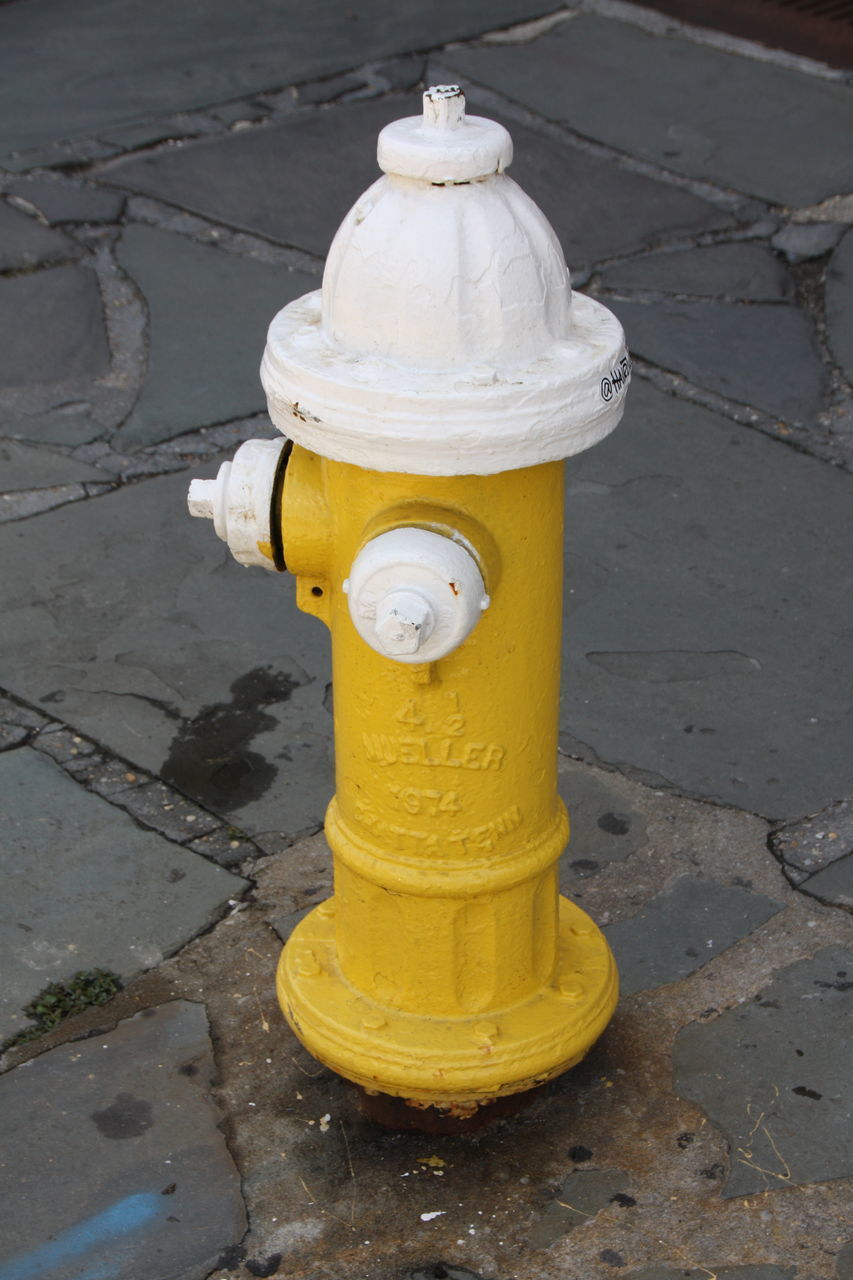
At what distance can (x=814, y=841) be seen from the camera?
303cm

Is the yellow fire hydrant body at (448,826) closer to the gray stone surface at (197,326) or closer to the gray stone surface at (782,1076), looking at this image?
the gray stone surface at (782,1076)

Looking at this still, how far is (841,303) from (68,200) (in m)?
2.63

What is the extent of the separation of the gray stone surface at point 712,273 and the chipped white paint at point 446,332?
10.4ft

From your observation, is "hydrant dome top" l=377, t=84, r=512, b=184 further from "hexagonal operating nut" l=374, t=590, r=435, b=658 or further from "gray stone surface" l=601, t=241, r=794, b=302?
"gray stone surface" l=601, t=241, r=794, b=302

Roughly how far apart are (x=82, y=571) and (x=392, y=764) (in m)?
1.93

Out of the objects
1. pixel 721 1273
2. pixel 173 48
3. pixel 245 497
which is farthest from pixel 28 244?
pixel 721 1273

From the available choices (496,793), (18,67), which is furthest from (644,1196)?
(18,67)

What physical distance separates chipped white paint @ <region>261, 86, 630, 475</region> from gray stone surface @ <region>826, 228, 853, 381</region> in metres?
2.87

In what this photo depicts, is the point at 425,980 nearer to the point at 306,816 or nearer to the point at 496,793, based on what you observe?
the point at 496,793

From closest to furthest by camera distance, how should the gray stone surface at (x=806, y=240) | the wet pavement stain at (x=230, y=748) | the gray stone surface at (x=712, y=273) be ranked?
1. the wet pavement stain at (x=230, y=748)
2. the gray stone surface at (x=712, y=273)
3. the gray stone surface at (x=806, y=240)

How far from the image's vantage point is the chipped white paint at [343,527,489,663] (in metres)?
1.89

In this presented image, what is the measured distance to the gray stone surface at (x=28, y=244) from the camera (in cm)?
509

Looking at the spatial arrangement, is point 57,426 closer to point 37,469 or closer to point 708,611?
point 37,469

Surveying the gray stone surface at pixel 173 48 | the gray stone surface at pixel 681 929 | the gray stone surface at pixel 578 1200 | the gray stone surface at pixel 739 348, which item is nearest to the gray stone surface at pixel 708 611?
the gray stone surface at pixel 739 348
